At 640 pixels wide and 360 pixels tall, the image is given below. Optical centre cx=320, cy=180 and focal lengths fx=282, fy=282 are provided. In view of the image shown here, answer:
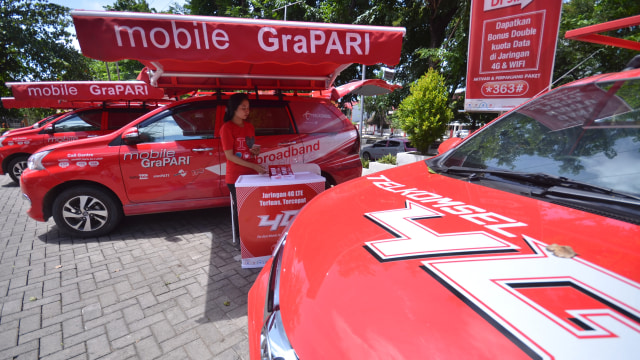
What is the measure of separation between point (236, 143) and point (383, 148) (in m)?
12.8

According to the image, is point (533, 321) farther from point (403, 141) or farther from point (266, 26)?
point (403, 141)

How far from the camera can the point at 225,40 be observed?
2.61 metres

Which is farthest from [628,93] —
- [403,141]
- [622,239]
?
[403,141]

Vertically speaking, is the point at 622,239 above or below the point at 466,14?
below

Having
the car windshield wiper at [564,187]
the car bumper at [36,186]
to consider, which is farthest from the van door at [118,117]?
the car windshield wiper at [564,187]

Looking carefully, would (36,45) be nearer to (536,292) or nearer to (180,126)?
(180,126)

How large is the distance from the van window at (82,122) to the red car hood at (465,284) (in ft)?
26.7

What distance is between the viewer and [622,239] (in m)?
1.00

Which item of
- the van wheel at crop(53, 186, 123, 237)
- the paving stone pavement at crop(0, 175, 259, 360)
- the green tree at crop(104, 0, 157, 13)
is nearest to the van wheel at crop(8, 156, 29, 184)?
the paving stone pavement at crop(0, 175, 259, 360)

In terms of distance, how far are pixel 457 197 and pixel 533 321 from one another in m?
0.86

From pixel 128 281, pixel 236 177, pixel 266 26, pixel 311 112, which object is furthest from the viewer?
pixel 311 112

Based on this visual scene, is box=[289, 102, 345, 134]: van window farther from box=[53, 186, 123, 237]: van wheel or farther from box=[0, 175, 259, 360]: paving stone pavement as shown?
box=[53, 186, 123, 237]: van wheel

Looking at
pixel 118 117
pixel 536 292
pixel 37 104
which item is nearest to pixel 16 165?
pixel 118 117

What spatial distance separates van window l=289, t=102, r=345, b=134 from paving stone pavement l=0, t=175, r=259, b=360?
2.04 m
